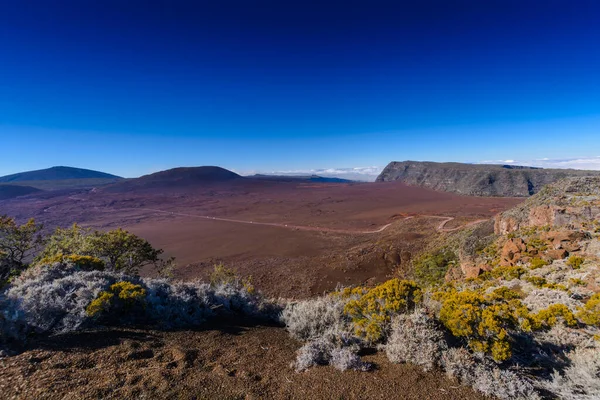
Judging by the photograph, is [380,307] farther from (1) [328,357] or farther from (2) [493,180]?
(2) [493,180]

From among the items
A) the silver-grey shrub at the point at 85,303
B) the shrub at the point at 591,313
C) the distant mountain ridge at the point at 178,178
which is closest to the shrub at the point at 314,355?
the silver-grey shrub at the point at 85,303

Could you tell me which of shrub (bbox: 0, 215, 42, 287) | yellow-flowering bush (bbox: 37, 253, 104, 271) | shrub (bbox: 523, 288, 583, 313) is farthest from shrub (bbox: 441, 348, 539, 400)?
shrub (bbox: 0, 215, 42, 287)

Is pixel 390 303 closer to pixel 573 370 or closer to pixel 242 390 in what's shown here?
pixel 573 370

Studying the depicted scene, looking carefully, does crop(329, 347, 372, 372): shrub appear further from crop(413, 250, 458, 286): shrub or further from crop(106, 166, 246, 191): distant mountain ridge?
crop(106, 166, 246, 191): distant mountain ridge

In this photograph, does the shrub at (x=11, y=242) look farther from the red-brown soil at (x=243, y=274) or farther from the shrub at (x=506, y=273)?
the shrub at (x=506, y=273)

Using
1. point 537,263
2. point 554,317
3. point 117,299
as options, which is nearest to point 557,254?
point 537,263
